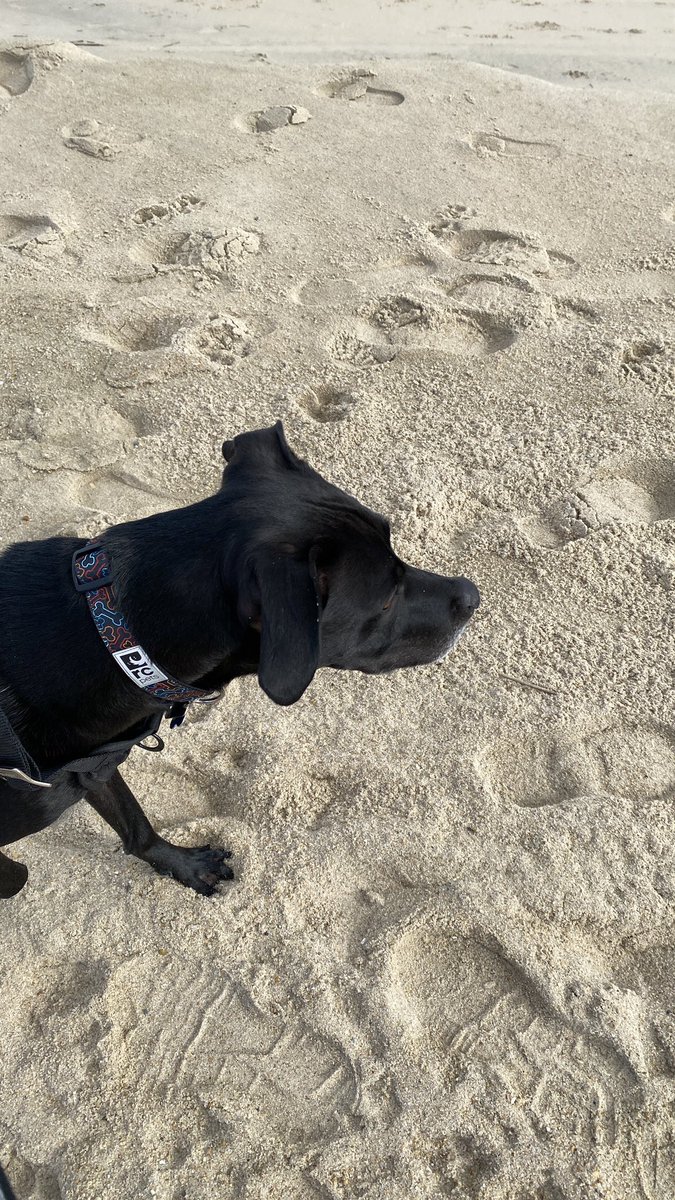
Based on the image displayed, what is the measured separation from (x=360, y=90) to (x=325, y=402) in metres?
3.62

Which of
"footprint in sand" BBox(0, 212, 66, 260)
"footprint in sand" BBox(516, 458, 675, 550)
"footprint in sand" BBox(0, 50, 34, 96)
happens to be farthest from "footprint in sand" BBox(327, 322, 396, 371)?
"footprint in sand" BBox(0, 50, 34, 96)

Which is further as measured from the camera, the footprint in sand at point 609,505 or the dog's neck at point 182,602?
the footprint in sand at point 609,505

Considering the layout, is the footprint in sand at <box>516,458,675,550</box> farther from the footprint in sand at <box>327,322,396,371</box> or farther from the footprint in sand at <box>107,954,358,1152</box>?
the footprint in sand at <box>107,954,358,1152</box>

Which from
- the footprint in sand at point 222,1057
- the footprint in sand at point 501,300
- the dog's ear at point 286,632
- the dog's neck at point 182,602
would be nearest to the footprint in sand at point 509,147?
the footprint in sand at point 501,300

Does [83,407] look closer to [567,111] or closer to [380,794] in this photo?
[380,794]

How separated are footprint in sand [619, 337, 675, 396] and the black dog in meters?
2.43

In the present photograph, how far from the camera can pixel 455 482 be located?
3865 millimetres

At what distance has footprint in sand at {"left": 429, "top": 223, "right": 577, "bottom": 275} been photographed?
195 inches

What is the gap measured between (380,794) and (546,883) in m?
0.59

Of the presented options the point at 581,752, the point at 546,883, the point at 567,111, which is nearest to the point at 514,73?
the point at 567,111

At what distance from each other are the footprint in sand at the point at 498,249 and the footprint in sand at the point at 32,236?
7.27 feet

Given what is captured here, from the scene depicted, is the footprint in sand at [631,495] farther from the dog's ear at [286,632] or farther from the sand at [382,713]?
the dog's ear at [286,632]

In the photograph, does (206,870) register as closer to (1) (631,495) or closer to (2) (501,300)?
(1) (631,495)

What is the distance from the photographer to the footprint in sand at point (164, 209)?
540 centimetres
